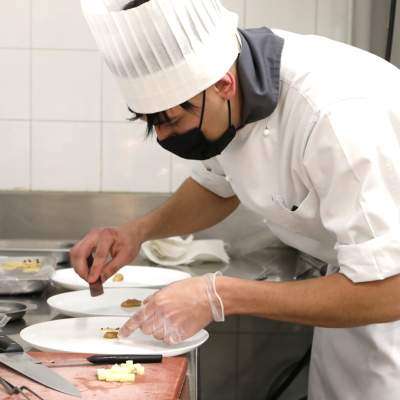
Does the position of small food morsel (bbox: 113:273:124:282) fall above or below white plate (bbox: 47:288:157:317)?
below

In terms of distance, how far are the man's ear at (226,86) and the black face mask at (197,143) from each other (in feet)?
0.08

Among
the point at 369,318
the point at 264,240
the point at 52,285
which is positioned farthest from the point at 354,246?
the point at 264,240

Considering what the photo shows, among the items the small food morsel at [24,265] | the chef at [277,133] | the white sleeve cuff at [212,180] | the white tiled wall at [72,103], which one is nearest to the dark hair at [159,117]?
the chef at [277,133]

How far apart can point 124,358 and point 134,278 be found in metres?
0.88

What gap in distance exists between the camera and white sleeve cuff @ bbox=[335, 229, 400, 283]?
145cm

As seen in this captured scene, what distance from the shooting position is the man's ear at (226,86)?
158cm

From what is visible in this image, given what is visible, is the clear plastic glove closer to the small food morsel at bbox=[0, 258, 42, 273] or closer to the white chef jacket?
the white chef jacket

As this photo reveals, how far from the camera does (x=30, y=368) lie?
4.41 feet

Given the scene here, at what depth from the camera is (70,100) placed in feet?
9.67

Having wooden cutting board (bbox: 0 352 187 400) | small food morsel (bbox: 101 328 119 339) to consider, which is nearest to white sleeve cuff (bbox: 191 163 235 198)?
small food morsel (bbox: 101 328 119 339)

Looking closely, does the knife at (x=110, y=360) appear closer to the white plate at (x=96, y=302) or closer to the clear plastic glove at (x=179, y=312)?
the clear plastic glove at (x=179, y=312)

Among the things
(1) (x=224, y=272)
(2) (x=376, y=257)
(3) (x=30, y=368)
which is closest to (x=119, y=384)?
(3) (x=30, y=368)

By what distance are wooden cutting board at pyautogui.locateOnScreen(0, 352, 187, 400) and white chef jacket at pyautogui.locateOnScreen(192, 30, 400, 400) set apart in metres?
0.37

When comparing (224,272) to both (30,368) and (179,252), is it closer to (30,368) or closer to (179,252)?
(179,252)
